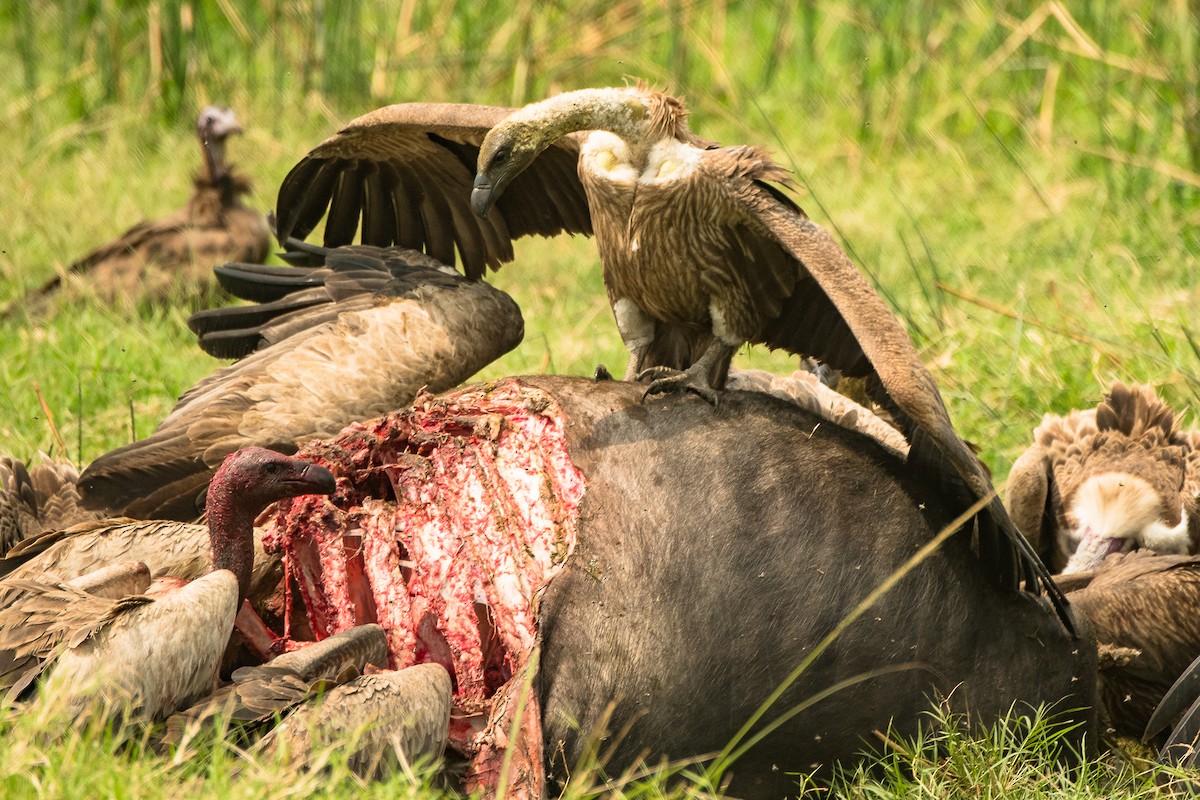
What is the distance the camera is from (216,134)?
8188 mm

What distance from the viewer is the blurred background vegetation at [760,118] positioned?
6727 mm

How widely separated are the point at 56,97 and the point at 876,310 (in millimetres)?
7684

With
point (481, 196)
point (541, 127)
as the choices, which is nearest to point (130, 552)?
point (481, 196)

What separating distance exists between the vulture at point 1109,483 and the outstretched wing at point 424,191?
5.64ft

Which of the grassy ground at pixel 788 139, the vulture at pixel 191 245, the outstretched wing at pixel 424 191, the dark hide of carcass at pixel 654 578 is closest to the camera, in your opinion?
the dark hide of carcass at pixel 654 578

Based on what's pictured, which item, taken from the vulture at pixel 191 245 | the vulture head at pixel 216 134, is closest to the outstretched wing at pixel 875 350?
the vulture at pixel 191 245

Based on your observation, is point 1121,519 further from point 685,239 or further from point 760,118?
point 760,118

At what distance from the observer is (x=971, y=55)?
392 inches

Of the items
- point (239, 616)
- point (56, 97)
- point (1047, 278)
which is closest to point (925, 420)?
point (239, 616)

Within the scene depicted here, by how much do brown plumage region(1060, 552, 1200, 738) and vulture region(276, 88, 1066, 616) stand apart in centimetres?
48

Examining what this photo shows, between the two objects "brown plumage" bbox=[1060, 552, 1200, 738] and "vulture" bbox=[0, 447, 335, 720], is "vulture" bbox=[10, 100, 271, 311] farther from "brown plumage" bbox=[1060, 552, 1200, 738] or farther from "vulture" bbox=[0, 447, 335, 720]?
"brown plumage" bbox=[1060, 552, 1200, 738]

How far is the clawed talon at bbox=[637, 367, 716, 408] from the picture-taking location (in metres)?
3.57

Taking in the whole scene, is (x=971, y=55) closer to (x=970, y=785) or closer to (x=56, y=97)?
(x=56, y=97)

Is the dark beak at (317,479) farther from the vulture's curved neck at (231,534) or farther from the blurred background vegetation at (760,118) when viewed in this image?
the blurred background vegetation at (760,118)
